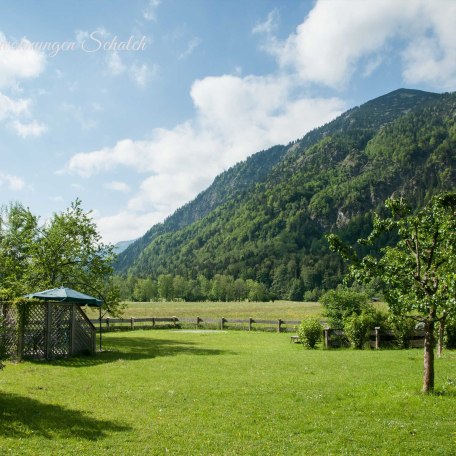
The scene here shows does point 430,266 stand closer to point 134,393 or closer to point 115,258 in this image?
point 134,393

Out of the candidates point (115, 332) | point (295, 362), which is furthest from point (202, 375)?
point (115, 332)

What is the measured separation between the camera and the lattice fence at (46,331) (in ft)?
59.5

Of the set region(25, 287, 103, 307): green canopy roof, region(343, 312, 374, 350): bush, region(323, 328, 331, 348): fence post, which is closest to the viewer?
region(25, 287, 103, 307): green canopy roof

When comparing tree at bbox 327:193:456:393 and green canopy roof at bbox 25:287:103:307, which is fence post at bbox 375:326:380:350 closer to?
tree at bbox 327:193:456:393

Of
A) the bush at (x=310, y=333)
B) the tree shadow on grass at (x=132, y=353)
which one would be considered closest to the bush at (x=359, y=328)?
the bush at (x=310, y=333)

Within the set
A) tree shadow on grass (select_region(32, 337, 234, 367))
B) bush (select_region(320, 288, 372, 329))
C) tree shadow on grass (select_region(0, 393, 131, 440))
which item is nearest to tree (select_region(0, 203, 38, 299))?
tree shadow on grass (select_region(32, 337, 234, 367))

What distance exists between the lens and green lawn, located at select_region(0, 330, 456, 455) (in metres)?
7.71

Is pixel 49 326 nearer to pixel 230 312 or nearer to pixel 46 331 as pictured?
pixel 46 331

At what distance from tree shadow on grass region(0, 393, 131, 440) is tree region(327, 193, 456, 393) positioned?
292 inches

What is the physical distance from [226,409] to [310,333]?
1482 centimetres

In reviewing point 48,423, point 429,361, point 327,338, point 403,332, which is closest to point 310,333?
point 327,338

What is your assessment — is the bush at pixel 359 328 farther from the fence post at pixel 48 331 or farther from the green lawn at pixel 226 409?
the fence post at pixel 48 331

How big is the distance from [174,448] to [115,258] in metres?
24.2

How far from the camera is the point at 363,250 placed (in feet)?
608
